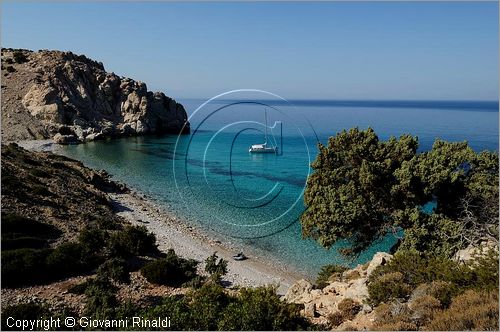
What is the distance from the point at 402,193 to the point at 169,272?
11.0 metres

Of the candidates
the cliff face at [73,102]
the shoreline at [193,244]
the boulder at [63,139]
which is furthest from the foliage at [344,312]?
the cliff face at [73,102]

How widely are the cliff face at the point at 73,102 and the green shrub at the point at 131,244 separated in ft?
177

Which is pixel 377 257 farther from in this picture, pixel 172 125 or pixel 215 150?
pixel 172 125

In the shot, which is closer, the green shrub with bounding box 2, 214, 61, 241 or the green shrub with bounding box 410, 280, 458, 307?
the green shrub with bounding box 410, 280, 458, 307

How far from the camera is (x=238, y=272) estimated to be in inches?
839

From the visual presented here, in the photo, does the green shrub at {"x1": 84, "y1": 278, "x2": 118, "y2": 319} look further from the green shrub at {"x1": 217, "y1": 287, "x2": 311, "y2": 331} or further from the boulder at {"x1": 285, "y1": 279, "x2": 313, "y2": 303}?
the boulder at {"x1": 285, "y1": 279, "x2": 313, "y2": 303}

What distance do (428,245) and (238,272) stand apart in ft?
30.7

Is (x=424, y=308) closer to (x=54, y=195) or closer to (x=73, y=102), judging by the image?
(x=54, y=195)

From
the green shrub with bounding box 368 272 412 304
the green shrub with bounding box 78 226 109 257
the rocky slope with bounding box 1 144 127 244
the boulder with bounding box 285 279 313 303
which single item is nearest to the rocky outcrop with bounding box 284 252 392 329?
the boulder with bounding box 285 279 313 303

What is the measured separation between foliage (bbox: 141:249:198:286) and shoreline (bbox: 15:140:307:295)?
211 cm

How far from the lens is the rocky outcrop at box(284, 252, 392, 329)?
1191cm

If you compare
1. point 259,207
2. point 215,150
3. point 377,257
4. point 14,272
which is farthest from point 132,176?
point 377,257

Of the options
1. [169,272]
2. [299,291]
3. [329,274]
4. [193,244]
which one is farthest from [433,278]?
[193,244]

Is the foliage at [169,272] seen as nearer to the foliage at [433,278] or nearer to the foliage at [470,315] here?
the foliage at [433,278]
